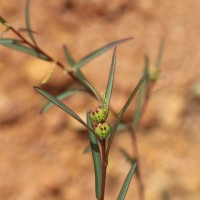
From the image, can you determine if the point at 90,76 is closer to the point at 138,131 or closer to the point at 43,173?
the point at 138,131

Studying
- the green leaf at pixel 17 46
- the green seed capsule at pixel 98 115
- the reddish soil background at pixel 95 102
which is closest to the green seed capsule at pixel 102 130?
the green seed capsule at pixel 98 115

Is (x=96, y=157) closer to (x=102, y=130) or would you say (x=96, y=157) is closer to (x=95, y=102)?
(x=102, y=130)

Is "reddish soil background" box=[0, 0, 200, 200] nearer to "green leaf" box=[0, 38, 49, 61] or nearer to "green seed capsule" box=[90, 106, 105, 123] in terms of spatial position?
"green leaf" box=[0, 38, 49, 61]

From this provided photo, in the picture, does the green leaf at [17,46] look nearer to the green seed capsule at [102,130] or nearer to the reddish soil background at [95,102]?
the green seed capsule at [102,130]

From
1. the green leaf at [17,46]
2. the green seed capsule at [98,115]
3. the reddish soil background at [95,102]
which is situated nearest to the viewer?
the green seed capsule at [98,115]

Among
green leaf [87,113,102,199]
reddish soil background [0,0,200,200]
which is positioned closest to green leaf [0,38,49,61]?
green leaf [87,113,102,199]

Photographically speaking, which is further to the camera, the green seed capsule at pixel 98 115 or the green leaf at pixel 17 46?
the green leaf at pixel 17 46

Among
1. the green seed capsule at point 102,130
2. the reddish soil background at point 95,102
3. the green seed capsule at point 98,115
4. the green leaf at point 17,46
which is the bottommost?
the green seed capsule at point 102,130

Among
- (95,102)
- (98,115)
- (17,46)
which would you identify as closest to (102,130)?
(98,115)
